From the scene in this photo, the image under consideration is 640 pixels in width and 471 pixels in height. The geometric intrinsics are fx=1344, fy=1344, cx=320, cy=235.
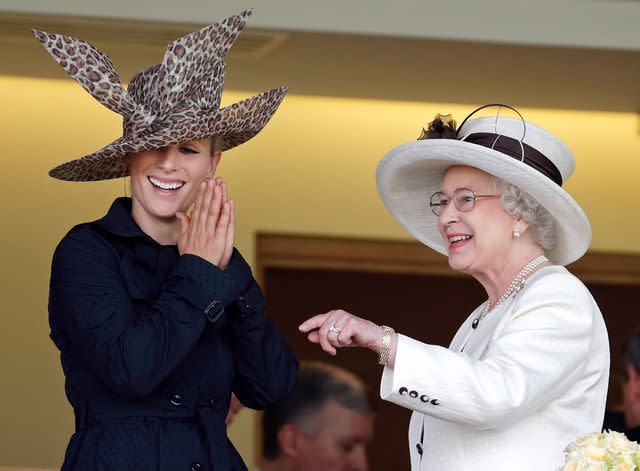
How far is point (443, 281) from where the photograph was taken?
7.48m

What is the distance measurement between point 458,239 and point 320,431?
2.19 metres

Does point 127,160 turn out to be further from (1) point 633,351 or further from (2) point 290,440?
(1) point 633,351

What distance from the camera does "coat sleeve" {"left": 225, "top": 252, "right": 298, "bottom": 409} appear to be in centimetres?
304

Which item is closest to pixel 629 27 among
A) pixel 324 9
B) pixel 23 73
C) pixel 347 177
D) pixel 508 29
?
pixel 508 29

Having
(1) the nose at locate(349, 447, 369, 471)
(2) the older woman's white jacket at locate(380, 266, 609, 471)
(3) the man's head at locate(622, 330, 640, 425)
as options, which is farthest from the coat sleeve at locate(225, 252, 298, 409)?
(3) the man's head at locate(622, 330, 640, 425)

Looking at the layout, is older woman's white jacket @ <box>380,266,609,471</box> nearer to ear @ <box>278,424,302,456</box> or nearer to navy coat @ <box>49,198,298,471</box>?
navy coat @ <box>49,198,298,471</box>

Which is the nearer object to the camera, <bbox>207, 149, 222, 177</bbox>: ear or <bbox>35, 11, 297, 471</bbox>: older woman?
<bbox>35, 11, 297, 471</bbox>: older woman

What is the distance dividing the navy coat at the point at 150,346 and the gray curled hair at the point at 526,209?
0.61 metres

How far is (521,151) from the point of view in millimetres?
3090

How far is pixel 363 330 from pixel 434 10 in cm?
253

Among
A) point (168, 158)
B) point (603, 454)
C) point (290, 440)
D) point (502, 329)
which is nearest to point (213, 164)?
point (168, 158)

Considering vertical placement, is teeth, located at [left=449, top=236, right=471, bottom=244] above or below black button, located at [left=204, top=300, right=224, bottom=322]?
above

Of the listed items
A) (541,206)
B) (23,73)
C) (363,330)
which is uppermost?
(23,73)

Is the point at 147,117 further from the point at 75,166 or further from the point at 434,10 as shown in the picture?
the point at 434,10
